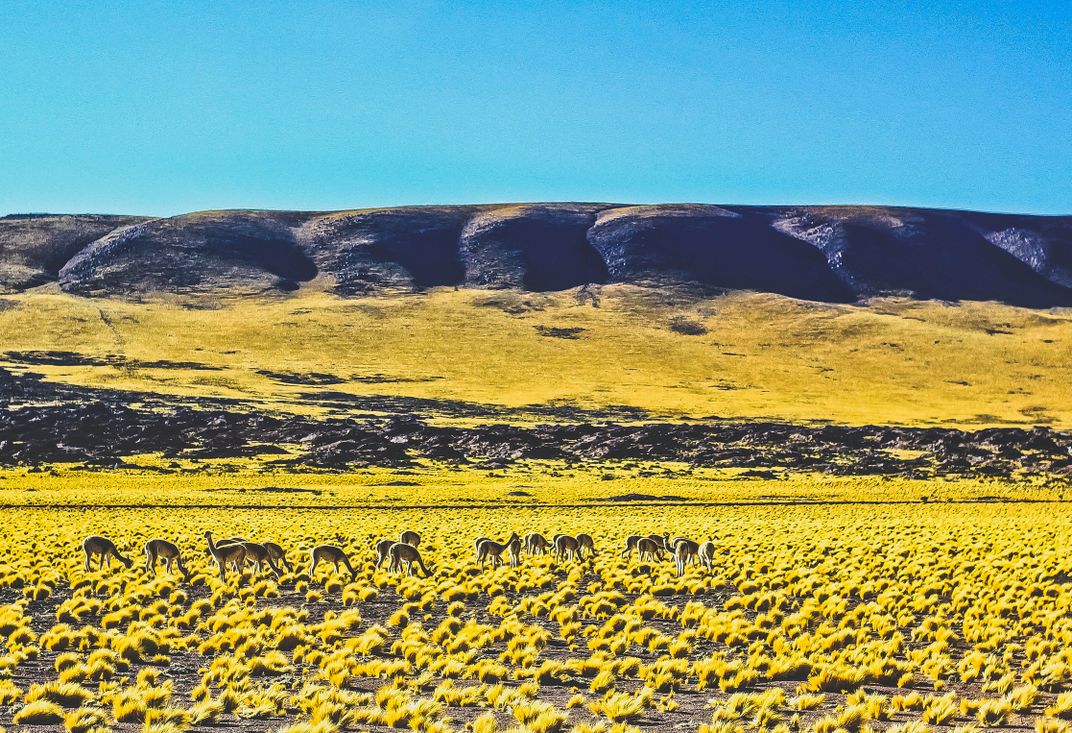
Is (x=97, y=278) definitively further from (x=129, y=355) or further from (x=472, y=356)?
(x=472, y=356)

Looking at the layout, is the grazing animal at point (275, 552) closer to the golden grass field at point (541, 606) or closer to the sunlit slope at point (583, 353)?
the golden grass field at point (541, 606)

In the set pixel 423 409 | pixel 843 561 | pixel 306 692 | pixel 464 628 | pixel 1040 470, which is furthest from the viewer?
pixel 423 409

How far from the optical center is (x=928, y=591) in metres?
19.3

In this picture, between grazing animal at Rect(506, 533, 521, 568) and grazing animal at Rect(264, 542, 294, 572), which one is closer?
grazing animal at Rect(264, 542, 294, 572)

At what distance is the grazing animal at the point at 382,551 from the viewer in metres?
22.5

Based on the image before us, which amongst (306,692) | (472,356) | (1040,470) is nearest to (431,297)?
(472,356)

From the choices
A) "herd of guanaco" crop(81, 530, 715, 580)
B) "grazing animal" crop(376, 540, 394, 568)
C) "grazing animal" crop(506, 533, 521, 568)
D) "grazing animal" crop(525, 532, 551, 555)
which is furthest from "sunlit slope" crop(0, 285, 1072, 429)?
"grazing animal" crop(506, 533, 521, 568)

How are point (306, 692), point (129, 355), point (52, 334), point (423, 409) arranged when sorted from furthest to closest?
point (52, 334) < point (129, 355) < point (423, 409) < point (306, 692)

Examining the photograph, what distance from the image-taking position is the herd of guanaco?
20.7m

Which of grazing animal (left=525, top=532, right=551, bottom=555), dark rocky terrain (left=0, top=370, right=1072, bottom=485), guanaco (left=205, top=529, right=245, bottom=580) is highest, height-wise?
guanaco (left=205, top=529, right=245, bottom=580)

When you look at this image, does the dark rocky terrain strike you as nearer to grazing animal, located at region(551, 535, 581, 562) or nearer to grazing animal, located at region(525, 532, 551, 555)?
grazing animal, located at region(525, 532, 551, 555)

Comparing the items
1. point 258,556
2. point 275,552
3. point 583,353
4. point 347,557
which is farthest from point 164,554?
point 583,353

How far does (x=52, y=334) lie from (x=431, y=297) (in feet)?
234

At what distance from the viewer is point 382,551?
23.0 meters
